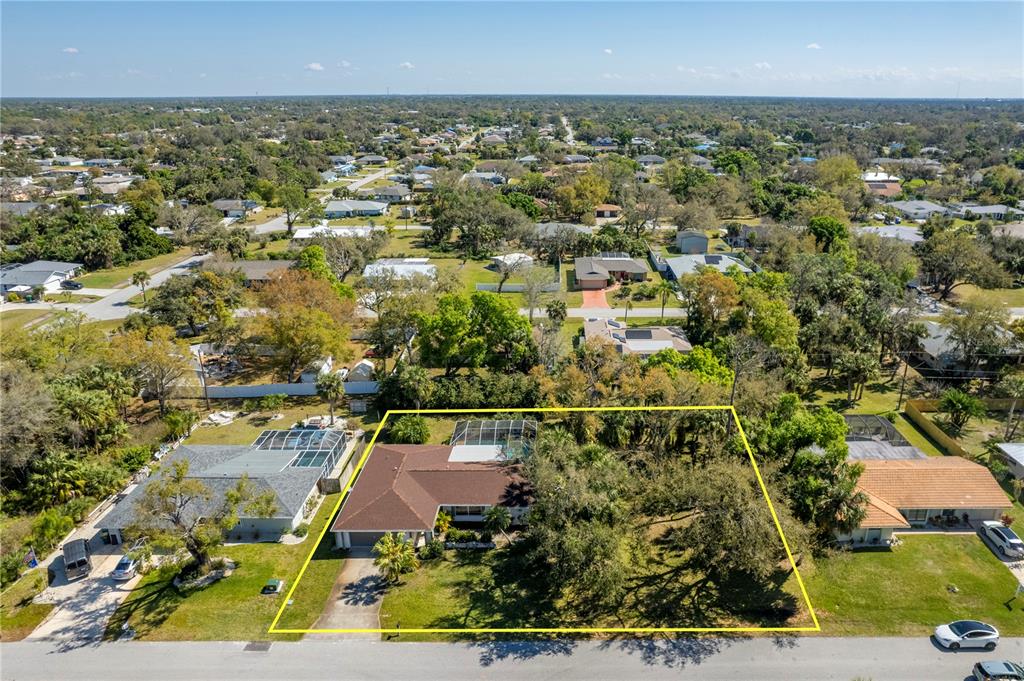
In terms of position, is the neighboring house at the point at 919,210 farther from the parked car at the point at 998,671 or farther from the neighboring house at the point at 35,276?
the neighboring house at the point at 35,276

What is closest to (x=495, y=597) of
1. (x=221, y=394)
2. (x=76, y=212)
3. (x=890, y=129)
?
(x=221, y=394)

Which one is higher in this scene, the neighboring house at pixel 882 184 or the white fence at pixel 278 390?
the neighboring house at pixel 882 184

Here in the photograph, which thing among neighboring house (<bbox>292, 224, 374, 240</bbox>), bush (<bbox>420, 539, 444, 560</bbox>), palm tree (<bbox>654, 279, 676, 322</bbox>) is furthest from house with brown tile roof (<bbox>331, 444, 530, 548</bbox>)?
neighboring house (<bbox>292, 224, 374, 240</bbox>)

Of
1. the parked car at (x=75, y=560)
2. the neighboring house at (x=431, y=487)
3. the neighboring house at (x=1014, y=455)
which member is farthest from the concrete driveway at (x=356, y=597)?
the neighboring house at (x=1014, y=455)

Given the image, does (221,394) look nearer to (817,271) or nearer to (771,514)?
(771,514)

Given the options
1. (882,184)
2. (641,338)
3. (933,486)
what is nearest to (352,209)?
(641,338)

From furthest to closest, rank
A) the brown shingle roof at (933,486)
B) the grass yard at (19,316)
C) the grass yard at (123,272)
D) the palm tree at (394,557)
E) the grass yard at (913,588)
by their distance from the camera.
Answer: the grass yard at (123,272), the grass yard at (19,316), the brown shingle roof at (933,486), the palm tree at (394,557), the grass yard at (913,588)
